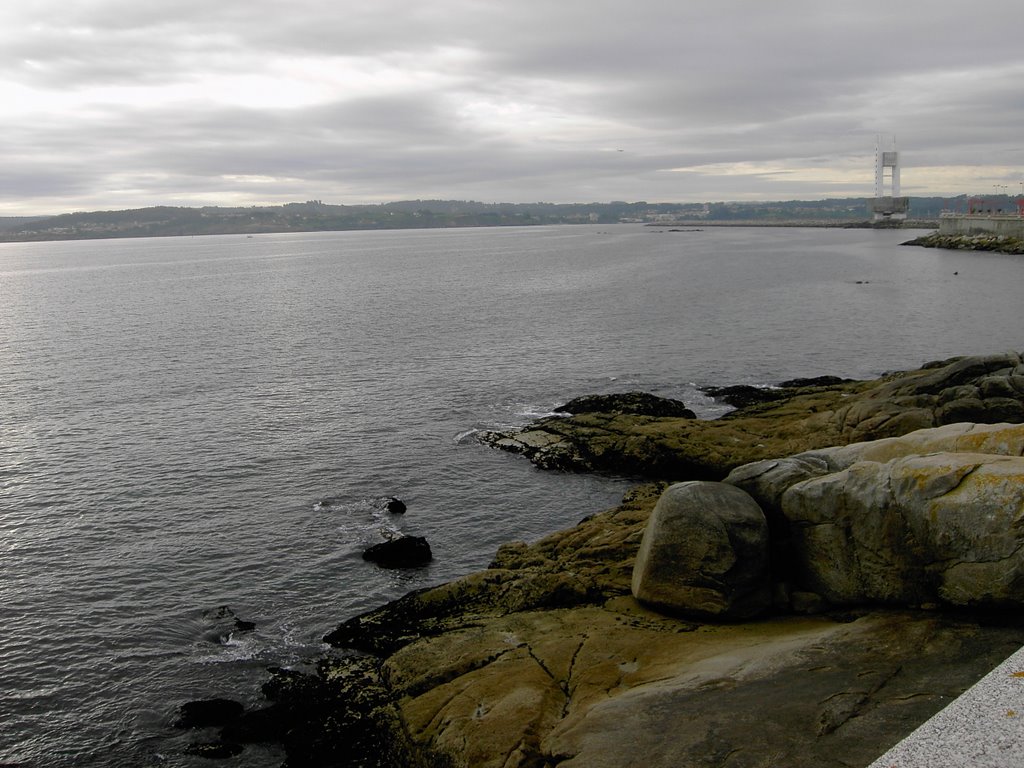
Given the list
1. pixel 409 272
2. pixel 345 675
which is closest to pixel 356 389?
pixel 345 675

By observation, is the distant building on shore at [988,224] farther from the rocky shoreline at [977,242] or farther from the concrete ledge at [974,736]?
the concrete ledge at [974,736]

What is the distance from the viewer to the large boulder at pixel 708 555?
1677 cm

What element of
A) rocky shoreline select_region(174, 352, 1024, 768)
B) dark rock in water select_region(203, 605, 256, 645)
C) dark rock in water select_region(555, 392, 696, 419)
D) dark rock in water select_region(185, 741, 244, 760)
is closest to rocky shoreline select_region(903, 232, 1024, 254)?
dark rock in water select_region(555, 392, 696, 419)

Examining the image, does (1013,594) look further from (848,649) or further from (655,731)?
(655,731)

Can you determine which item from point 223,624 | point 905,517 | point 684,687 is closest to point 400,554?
point 223,624

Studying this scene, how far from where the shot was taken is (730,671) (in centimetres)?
1384

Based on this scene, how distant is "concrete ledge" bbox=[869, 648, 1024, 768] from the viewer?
7967 millimetres

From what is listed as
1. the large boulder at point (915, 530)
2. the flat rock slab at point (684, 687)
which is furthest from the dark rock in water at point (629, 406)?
the flat rock slab at point (684, 687)

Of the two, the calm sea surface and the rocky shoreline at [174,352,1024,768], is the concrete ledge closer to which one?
the rocky shoreline at [174,352,1024,768]

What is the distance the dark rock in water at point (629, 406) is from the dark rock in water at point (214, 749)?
25.7 meters

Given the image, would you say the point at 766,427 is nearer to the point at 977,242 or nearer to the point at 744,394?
the point at 744,394

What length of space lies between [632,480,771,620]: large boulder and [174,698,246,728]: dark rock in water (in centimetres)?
963

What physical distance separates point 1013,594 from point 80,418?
1749 inches

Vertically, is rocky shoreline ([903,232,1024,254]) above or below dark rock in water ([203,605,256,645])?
above
